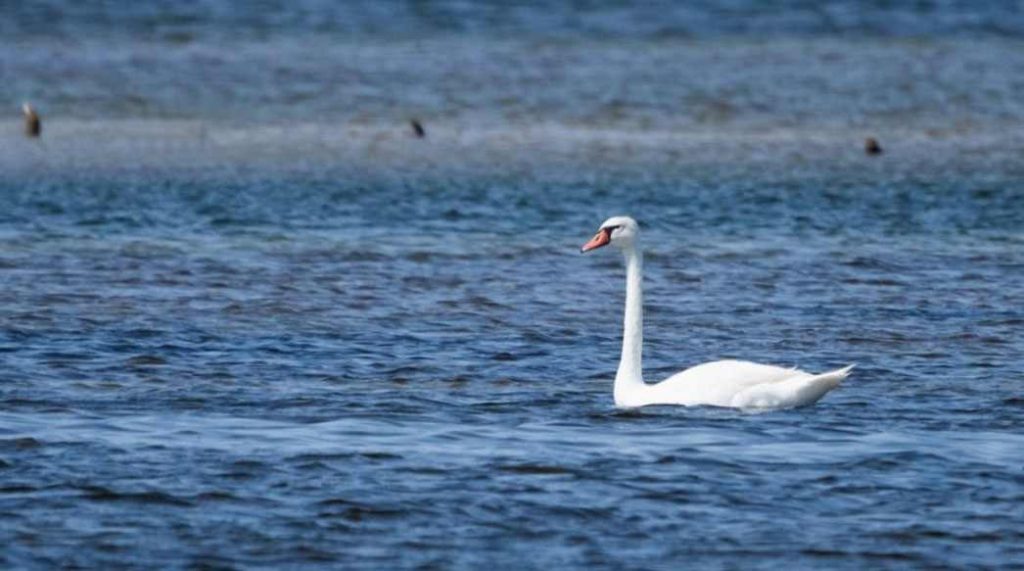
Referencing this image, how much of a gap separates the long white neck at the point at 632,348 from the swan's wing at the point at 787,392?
58 centimetres

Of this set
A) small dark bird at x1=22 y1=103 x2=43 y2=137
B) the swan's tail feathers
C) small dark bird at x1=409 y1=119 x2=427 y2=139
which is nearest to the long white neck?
the swan's tail feathers

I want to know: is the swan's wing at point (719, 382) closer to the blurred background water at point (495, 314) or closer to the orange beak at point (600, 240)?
the blurred background water at point (495, 314)

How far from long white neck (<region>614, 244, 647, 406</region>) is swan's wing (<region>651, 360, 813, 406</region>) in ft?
0.43

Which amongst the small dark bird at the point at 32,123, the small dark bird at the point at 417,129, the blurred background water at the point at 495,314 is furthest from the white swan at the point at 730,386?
the small dark bird at the point at 32,123

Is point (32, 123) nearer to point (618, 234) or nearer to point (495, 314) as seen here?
point (495, 314)

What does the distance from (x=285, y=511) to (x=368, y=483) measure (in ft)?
2.21

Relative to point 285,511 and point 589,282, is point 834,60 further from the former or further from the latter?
point 285,511

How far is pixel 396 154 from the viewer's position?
30.8m

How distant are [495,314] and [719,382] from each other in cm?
462

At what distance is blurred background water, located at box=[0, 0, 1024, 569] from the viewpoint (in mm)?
10250

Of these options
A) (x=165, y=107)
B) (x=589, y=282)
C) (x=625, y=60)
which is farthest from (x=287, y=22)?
(x=589, y=282)

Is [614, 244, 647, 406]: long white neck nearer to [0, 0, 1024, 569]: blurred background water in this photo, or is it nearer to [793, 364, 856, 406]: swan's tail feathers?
[0, 0, 1024, 569]: blurred background water

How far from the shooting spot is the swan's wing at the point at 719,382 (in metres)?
12.9

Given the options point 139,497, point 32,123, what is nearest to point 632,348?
point 139,497
